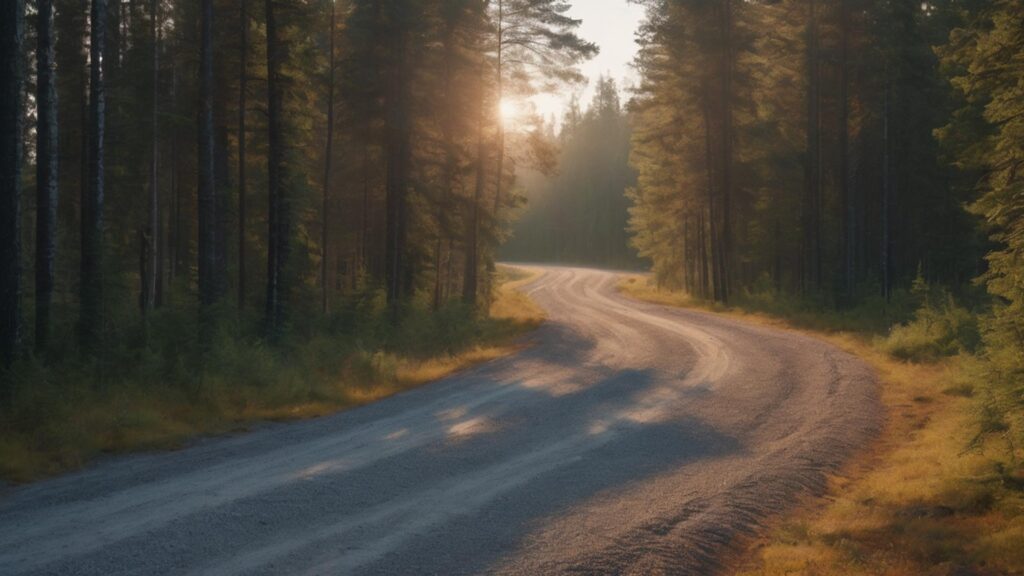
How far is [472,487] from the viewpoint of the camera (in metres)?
8.48

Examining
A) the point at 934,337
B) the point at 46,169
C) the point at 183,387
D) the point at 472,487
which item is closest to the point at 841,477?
the point at 472,487

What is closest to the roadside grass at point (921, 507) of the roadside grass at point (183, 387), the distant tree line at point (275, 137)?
the roadside grass at point (183, 387)

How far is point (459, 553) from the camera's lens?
21.4 feet

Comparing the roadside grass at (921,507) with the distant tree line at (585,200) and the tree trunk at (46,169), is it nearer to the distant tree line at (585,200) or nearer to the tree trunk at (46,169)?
the tree trunk at (46,169)

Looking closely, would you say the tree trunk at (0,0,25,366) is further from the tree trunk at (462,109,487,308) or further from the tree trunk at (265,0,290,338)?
the tree trunk at (462,109,487,308)

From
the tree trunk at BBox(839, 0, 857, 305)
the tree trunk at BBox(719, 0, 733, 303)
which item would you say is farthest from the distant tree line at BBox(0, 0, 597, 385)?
the tree trunk at BBox(839, 0, 857, 305)

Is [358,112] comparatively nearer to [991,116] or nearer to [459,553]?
[991,116]

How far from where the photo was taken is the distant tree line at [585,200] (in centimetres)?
13662

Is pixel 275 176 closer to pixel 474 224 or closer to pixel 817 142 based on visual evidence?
pixel 474 224

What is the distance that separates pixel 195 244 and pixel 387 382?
2266cm

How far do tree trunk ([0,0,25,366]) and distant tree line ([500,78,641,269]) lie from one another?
4690 inches

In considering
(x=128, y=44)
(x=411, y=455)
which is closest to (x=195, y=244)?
(x=128, y=44)

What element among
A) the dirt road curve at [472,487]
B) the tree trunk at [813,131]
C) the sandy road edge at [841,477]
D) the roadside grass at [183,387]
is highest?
the tree trunk at [813,131]

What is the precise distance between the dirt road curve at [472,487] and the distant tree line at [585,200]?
117415 mm
